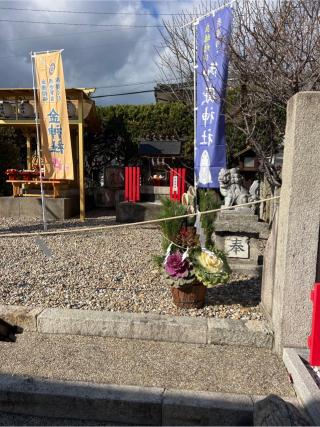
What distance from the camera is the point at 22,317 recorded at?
307 cm

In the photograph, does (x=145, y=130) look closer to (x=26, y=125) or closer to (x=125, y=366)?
(x=26, y=125)

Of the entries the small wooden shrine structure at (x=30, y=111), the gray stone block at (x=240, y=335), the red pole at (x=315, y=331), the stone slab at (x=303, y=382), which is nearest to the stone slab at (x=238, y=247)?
the gray stone block at (x=240, y=335)

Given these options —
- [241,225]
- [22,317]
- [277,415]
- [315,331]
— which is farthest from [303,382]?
[241,225]

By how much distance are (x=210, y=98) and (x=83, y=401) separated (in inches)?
177

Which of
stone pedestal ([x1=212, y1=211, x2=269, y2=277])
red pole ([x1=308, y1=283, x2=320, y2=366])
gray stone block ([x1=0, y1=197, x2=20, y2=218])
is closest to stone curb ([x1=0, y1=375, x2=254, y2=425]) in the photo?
red pole ([x1=308, y1=283, x2=320, y2=366])

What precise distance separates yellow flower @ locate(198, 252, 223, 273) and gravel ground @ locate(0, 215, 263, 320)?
451 millimetres

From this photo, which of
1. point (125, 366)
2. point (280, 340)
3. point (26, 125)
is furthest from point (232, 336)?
point (26, 125)

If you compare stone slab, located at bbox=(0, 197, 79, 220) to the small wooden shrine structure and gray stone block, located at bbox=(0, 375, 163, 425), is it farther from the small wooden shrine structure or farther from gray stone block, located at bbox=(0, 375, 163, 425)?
gray stone block, located at bbox=(0, 375, 163, 425)

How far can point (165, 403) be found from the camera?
2.13 meters

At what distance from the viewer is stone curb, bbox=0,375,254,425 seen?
6.89ft

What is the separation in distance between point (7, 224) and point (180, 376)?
7.40 meters

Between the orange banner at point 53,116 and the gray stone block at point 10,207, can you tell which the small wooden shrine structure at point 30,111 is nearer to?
the gray stone block at point 10,207

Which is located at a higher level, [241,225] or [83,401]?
[241,225]

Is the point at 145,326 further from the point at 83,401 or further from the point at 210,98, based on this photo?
the point at 210,98
